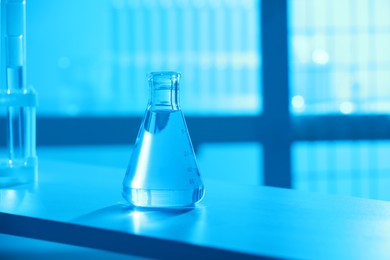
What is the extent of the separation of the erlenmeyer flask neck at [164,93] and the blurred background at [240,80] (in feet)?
5.41

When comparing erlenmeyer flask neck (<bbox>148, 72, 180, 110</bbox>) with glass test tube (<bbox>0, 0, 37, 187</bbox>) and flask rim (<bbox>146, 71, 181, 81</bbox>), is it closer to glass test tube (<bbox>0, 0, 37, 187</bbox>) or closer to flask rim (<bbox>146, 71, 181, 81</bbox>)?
flask rim (<bbox>146, 71, 181, 81</bbox>)

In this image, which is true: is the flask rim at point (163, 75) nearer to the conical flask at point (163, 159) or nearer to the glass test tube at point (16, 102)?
the conical flask at point (163, 159)

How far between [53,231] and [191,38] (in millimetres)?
2356

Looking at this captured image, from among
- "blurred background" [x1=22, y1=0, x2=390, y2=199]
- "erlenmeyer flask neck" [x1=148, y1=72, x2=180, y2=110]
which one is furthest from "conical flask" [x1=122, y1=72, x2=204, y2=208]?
"blurred background" [x1=22, y1=0, x2=390, y2=199]

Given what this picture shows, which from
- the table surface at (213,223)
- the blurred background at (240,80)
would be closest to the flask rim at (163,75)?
the table surface at (213,223)

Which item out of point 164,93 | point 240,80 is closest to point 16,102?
point 164,93

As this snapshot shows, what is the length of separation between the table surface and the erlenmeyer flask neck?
111mm

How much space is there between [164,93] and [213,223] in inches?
6.3

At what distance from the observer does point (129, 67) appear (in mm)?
2930

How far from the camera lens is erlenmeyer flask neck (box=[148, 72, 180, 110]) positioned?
694 millimetres

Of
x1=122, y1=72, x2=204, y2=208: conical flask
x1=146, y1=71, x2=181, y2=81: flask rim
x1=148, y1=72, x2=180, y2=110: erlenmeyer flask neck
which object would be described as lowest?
x1=122, y1=72, x2=204, y2=208: conical flask

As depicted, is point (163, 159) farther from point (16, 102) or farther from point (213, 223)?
point (16, 102)

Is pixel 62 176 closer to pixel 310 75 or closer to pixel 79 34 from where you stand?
pixel 310 75

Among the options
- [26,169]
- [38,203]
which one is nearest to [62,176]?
[26,169]
